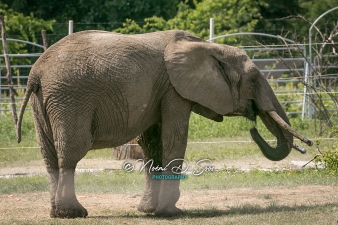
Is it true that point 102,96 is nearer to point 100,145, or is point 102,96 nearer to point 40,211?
point 100,145

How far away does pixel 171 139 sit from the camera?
10508 mm

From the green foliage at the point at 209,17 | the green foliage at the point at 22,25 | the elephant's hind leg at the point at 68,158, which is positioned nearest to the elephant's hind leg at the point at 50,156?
the elephant's hind leg at the point at 68,158

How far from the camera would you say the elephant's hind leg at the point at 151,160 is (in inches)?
434

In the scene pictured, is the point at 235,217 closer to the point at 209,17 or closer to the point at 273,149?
the point at 273,149

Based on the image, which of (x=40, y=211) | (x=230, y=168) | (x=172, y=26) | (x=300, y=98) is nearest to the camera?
(x=40, y=211)

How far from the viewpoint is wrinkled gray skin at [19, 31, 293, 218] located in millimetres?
9938

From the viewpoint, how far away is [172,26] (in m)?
25.4

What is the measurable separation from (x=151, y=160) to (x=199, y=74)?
1455mm

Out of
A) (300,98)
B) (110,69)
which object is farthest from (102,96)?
(300,98)

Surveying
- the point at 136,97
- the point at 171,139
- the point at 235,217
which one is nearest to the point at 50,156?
the point at 136,97

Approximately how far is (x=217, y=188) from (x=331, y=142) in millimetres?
4772

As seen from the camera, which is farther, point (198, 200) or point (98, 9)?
point (98, 9)

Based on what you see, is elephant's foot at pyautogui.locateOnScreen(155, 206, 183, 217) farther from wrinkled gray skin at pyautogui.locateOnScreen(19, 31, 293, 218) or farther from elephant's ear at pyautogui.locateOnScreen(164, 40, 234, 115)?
elephant's ear at pyautogui.locateOnScreen(164, 40, 234, 115)

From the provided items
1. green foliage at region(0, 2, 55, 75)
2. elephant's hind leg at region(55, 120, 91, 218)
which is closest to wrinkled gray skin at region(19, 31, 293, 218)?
elephant's hind leg at region(55, 120, 91, 218)
